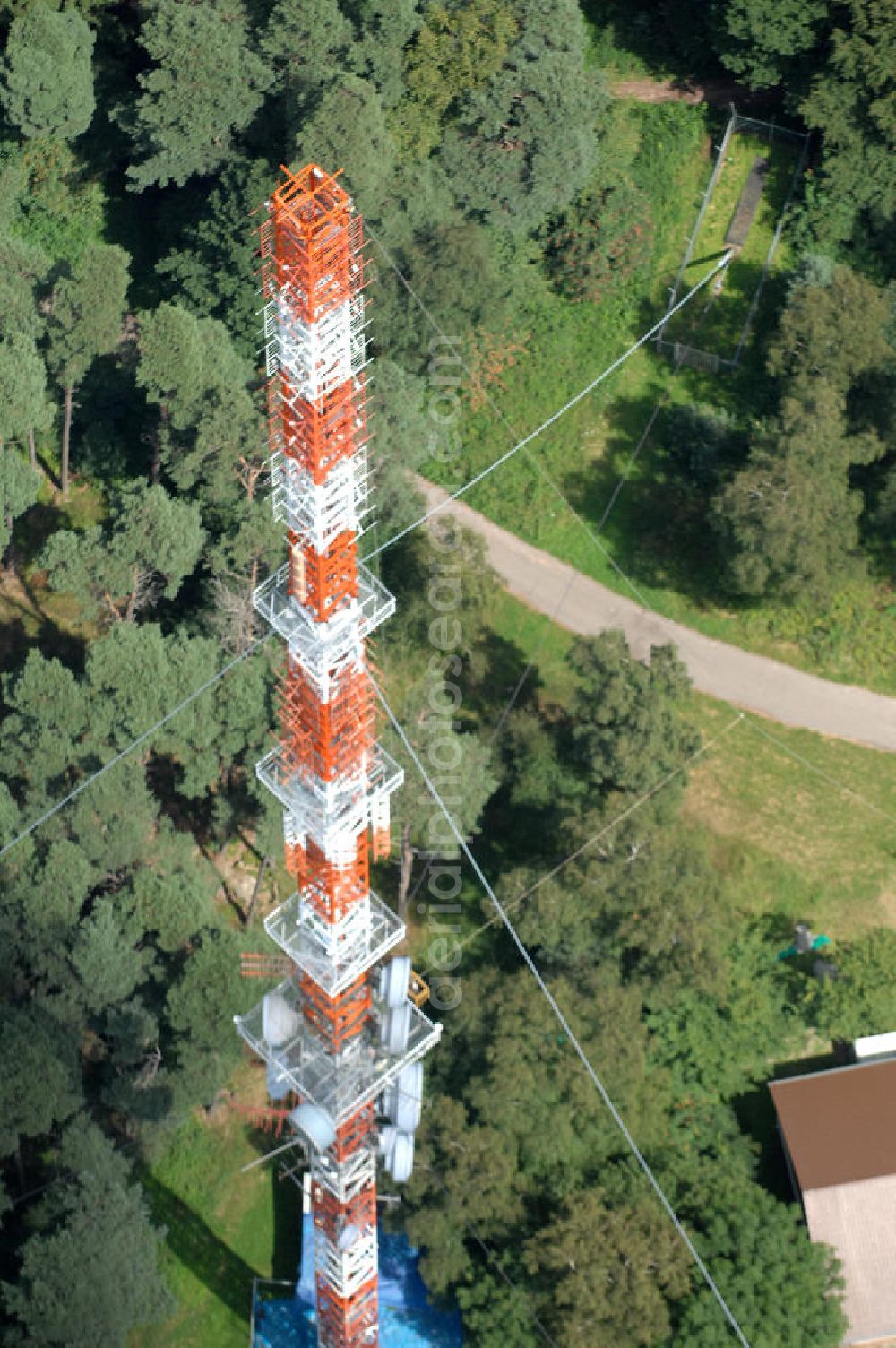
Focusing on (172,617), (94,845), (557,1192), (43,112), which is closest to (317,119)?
(43,112)

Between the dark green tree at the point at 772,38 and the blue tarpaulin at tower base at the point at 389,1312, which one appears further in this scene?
the dark green tree at the point at 772,38

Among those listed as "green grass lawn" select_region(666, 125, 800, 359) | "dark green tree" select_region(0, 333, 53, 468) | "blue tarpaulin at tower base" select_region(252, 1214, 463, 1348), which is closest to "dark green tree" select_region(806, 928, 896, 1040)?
"blue tarpaulin at tower base" select_region(252, 1214, 463, 1348)

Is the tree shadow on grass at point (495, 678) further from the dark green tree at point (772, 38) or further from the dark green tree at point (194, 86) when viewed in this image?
the dark green tree at point (772, 38)

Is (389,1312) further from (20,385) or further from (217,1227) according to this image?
(20,385)

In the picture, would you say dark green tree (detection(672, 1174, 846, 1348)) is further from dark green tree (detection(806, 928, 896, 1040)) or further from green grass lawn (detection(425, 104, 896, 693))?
green grass lawn (detection(425, 104, 896, 693))

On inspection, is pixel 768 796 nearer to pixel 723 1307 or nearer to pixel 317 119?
pixel 723 1307

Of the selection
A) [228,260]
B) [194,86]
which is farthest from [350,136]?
[194,86]

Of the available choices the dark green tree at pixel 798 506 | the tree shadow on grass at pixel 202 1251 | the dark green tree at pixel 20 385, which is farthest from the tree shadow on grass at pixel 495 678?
the tree shadow on grass at pixel 202 1251
